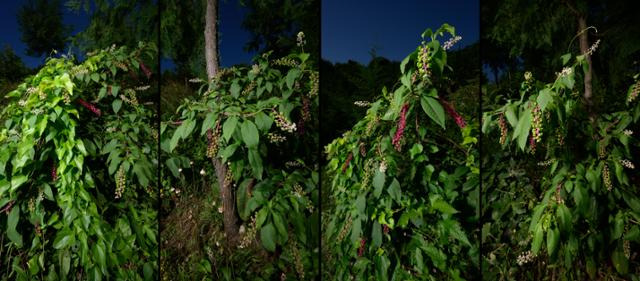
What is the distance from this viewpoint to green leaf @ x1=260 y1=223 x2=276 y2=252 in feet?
4.84

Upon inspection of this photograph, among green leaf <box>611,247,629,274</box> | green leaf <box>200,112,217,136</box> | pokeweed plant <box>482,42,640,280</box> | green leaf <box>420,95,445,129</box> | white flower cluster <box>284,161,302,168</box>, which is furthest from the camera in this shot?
green leaf <box>611,247,629,274</box>

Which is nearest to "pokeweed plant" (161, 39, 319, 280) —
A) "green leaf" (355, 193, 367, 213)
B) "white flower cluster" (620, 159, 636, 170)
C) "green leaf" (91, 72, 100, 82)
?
"green leaf" (355, 193, 367, 213)

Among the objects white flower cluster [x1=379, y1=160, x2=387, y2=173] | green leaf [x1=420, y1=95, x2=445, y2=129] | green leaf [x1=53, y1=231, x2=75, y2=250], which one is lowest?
green leaf [x1=53, y1=231, x2=75, y2=250]

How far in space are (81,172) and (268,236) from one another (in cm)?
81

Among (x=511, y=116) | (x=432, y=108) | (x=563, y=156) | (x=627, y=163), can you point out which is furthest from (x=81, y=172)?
(x=627, y=163)

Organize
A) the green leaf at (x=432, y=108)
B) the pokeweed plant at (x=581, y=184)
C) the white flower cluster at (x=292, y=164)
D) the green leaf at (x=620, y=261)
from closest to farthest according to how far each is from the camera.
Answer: the green leaf at (x=432, y=108), the white flower cluster at (x=292, y=164), the pokeweed plant at (x=581, y=184), the green leaf at (x=620, y=261)

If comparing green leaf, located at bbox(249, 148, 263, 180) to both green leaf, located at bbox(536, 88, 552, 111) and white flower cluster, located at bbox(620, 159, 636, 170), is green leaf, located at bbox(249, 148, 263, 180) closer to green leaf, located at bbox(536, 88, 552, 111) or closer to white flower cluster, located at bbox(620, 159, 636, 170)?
green leaf, located at bbox(536, 88, 552, 111)

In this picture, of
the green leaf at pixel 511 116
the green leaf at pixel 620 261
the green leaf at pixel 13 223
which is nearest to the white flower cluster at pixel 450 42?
the green leaf at pixel 511 116

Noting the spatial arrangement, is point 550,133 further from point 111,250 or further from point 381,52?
point 111,250

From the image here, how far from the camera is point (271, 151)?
4.96 feet

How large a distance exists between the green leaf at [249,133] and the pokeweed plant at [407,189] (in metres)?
0.27

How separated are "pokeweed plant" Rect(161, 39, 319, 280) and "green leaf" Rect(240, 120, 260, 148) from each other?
4 centimetres

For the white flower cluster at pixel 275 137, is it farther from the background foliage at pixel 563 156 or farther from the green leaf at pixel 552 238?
the green leaf at pixel 552 238

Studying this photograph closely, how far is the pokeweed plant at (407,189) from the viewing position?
140 cm
